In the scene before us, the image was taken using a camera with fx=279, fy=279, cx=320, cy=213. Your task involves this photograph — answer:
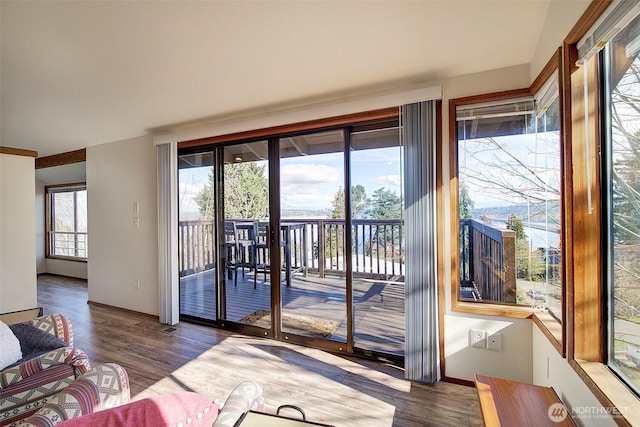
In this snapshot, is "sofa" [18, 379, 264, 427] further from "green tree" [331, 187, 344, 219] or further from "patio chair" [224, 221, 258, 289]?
"patio chair" [224, 221, 258, 289]

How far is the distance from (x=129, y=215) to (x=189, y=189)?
106 centimetres

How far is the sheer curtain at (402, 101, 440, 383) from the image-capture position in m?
2.11

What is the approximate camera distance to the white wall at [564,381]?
1.10 meters

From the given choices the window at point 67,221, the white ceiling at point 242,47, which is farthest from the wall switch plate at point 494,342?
the window at point 67,221

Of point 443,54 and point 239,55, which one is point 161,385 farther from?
point 443,54

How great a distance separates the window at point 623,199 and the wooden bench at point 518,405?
326mm

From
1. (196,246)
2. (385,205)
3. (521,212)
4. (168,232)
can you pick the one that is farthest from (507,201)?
(168,232)

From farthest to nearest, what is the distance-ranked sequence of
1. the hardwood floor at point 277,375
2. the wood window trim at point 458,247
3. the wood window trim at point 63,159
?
the wood window trim at point 63,159 < the hardwood floor at point 277,375 < the wood window trim at point 458,247

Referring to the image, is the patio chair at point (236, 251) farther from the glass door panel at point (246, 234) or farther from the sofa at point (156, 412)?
the sofa at point (156, 412)

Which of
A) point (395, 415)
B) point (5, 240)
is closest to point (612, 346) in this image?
point (395, 415)

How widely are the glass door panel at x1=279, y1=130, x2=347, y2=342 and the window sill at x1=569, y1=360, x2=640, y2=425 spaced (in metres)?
1.72

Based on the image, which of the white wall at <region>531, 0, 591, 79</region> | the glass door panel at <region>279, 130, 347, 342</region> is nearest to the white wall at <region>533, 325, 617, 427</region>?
the glass door panel at <region>279, 130, 347, 342</region>

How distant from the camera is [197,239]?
3438 mm

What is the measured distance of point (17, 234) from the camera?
304 cm
